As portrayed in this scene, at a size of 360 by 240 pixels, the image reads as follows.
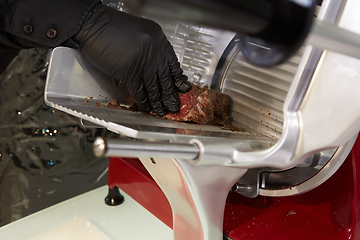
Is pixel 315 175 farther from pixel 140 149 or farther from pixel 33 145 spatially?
pixel 33 145

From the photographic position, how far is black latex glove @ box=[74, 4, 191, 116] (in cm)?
102

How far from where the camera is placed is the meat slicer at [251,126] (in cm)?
37

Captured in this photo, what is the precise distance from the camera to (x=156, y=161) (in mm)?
859

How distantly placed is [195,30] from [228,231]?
1051mm

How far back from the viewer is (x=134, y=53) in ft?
3.33

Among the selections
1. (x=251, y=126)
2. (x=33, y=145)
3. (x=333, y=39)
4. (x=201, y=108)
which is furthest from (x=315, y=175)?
(x=33, y=145)

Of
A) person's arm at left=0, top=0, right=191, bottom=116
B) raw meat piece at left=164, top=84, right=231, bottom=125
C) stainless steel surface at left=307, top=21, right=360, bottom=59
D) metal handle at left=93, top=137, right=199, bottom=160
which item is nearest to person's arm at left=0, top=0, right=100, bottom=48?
person's arm at left=0, top=0, right=191, bottom=116

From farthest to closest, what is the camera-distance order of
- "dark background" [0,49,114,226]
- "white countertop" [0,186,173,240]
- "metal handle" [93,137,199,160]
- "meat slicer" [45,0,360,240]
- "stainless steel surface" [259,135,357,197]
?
"dark background" [0,49,114,226], "white countertop" [0,186,173,240], "stainless steel surface" [259,135,357,197], "metal handle" [93,137,199,160], "meat slicer" [45,0,360,240]

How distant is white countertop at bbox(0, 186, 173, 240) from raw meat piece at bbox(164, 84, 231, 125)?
710mm

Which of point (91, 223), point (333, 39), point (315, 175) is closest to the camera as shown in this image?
point (333, 39)

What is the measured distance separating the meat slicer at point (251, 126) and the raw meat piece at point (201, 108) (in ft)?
0.30

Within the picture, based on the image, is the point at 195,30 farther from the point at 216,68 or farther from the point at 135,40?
the point at 135,40

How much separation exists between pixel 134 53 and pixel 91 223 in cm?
101

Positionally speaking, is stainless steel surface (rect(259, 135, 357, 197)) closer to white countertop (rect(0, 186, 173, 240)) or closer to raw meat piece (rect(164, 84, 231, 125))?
raw meat piece (rect(164, 84, 231, 125))
